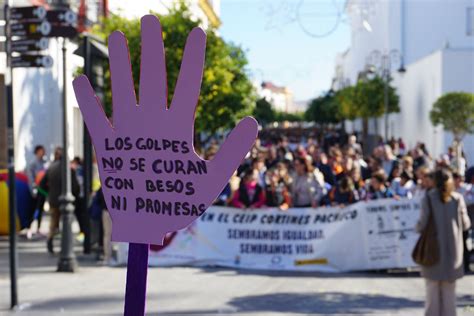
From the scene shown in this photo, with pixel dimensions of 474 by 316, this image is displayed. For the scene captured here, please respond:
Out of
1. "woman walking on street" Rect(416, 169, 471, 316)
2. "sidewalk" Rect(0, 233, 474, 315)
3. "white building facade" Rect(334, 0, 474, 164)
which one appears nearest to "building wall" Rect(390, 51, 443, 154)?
"white building facade" Rect(334, 0, 474, 164)

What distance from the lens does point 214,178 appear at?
11.6 feet

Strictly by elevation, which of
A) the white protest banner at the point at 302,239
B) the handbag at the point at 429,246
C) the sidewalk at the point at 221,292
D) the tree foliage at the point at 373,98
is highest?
the tree foliage at the point at 373,98

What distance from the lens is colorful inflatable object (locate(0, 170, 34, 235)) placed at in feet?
51.7

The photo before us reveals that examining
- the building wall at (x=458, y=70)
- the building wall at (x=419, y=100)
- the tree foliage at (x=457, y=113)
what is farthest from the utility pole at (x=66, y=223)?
the building wall at (x=458, y=70)

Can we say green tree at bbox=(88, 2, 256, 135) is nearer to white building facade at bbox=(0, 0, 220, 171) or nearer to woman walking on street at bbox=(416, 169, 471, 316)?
white building facade at bbox=(0, 0, 220, 171)

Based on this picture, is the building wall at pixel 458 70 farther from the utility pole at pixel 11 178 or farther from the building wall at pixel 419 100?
the utility pole at pixel 11 178

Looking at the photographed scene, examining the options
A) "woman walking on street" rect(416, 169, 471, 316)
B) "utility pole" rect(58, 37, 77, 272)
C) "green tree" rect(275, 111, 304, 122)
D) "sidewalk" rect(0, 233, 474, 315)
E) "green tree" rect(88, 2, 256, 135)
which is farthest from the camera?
"green tree" rect(275, 111, 304, 122)

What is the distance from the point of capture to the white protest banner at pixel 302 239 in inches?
492

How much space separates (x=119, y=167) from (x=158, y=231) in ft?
1.05

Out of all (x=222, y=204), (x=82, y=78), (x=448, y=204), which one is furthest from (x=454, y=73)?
(x=82, y=78)

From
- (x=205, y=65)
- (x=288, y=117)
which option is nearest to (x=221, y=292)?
(x=205, y=65)

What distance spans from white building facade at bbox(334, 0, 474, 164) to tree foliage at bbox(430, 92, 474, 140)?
8.50ft

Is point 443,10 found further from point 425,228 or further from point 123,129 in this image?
point 123,129

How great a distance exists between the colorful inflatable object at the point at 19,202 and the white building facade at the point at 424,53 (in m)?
20.0
